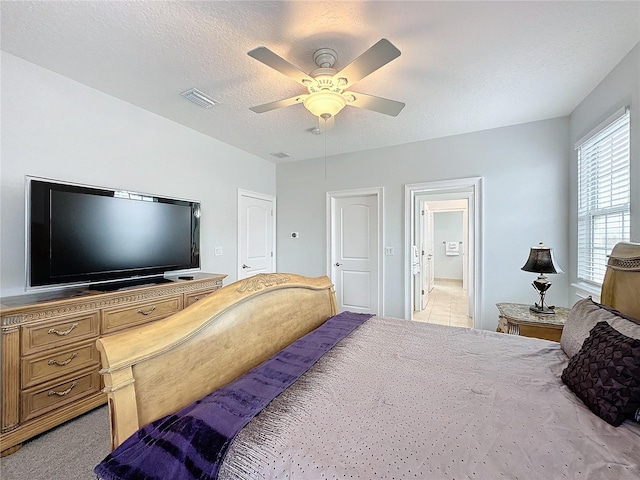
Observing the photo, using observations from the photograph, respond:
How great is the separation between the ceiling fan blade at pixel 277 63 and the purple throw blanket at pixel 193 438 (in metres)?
1.66

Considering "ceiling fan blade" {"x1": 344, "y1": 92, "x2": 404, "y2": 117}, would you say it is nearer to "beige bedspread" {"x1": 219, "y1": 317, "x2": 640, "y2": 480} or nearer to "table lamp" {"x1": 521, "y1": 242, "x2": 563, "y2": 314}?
"beige bedspread" {"x1": 219, "y1": 317, "x2": 640, "y2": 480}

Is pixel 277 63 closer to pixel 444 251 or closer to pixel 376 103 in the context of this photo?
pixel 376 103

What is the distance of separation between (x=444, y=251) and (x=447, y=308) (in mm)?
3581

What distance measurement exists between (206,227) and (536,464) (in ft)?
11.4

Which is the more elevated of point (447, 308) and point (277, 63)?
point (277, 63)

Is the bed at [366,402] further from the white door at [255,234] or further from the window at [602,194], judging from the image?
the white door at [255,234]

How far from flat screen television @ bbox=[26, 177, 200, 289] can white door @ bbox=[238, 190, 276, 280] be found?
40.9 inches

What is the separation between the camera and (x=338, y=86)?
1876 mm

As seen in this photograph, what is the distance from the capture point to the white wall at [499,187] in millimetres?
3031

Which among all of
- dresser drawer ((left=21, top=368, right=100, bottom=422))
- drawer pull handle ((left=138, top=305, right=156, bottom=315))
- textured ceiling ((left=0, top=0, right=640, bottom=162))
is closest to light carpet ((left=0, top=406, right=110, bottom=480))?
dresser drawer ((left=21, top=368, right=100, bottom=422))

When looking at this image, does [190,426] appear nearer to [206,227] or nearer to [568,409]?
[568,409]

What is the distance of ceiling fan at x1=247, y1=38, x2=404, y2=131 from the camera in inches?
62.1

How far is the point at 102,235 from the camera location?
2.24 metres

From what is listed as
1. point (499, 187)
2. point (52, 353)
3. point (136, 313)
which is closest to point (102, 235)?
point (136, 313)
